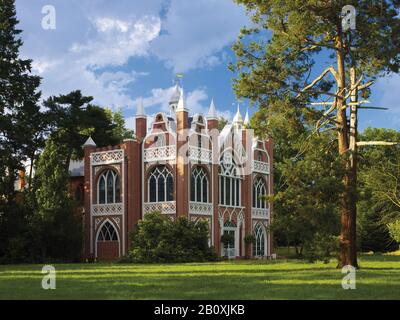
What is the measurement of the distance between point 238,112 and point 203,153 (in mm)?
8724

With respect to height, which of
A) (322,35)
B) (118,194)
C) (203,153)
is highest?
(322,35)

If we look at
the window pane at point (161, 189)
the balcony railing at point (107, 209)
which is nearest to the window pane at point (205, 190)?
the window pane at point (161, 189)

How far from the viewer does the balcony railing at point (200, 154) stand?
128 ft

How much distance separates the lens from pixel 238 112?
157ft

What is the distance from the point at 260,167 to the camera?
154 ft

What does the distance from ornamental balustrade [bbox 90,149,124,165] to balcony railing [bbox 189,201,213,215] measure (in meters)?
5.73

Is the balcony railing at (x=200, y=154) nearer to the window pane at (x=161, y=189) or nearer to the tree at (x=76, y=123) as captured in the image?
the window pane at (x=161, y=189)

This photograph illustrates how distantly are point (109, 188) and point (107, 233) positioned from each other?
3065 millimetres

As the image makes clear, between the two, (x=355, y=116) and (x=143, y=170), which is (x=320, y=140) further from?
(x=143, y=170)

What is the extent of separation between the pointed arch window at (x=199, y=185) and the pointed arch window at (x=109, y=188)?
5.13 m

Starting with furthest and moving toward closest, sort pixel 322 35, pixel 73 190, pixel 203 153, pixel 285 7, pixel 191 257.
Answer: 1. pixel 73 190
2. pixel 203 153
3. pixel 191 257
4. pixel 322 35
5. pixel 285 7

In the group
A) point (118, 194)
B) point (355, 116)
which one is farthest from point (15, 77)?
point (355, 116)

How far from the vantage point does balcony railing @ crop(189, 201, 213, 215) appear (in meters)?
39.1

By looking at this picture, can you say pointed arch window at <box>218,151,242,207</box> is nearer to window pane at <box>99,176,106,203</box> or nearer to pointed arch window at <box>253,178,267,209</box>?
pointed arch window at <box>253,178,267,209</box>
